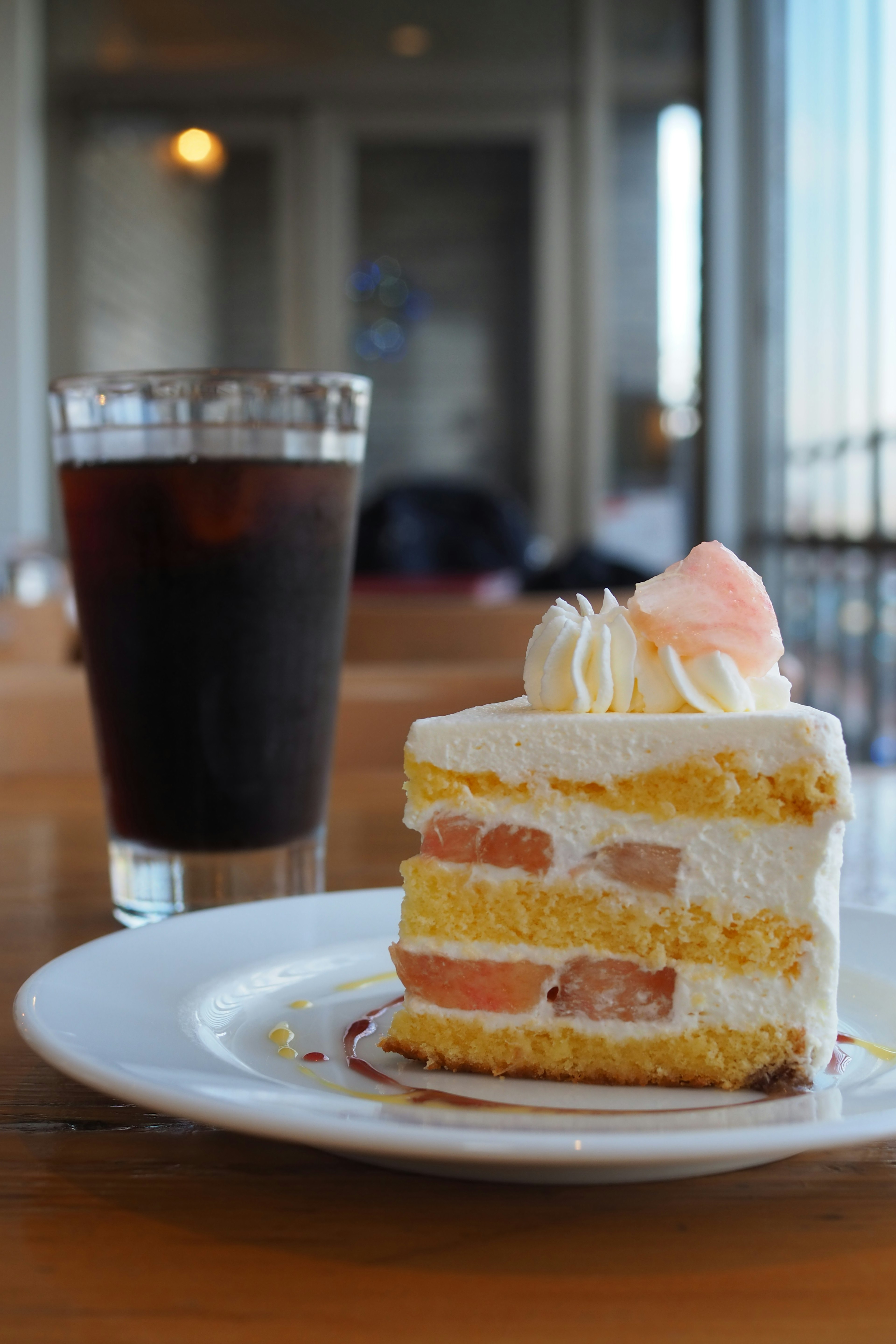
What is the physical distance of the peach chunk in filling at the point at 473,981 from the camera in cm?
73

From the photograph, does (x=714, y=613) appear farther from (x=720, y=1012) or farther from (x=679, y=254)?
(x=679, y=254)

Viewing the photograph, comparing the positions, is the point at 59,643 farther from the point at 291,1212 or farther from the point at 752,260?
the point at 752,260

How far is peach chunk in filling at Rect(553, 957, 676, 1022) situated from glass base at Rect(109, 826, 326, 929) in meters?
0.29

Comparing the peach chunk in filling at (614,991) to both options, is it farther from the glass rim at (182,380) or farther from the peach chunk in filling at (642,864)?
the glass rim at (182,380)

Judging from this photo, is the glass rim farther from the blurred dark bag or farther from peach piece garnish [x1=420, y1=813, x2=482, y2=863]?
the blurred dark bag

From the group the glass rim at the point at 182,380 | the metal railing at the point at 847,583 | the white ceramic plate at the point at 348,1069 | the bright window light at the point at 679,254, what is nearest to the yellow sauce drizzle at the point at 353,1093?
the white ceramic plate at the point at 348,1069

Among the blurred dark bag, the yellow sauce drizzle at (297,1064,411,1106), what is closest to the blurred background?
the blurred dark bag

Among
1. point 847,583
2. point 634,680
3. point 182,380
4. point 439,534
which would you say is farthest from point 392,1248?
point 847,583

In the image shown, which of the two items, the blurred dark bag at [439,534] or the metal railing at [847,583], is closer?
the blurred dark bag at [439,534]

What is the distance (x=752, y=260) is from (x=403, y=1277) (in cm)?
671

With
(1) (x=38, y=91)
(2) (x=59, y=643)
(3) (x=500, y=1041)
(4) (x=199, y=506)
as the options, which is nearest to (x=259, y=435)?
(4) (x=199, y=506)

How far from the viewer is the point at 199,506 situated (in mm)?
941

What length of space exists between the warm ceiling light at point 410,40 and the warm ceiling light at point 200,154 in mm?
966

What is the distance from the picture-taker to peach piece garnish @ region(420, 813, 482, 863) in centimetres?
75
